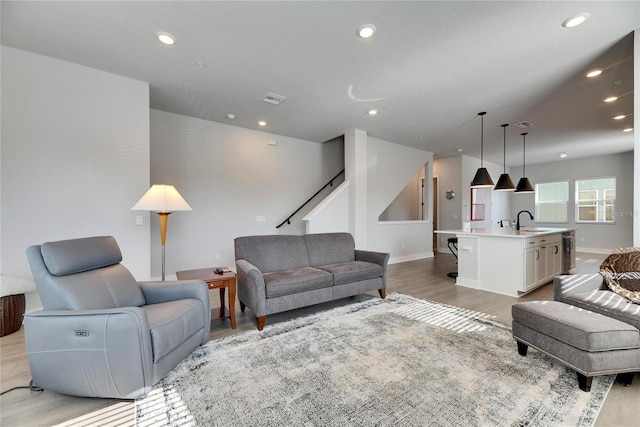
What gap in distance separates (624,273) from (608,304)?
579 millimetres

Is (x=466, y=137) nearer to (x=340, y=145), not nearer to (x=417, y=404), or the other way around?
(x=340, y=145)

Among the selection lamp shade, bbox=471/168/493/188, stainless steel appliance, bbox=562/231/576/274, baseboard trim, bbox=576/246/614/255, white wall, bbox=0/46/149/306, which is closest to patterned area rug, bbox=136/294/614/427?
white wall, bbox=0/46/149/306

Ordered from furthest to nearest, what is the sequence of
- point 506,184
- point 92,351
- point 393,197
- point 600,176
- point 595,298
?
1. point 600,176
2. point 393,197
3. point 506,184
4. point 595,298
5. point 92,351

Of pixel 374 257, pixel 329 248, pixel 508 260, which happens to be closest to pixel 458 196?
pixel 508 260

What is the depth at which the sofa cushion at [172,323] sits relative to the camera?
177 cm

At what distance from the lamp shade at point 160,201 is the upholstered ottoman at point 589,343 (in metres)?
3.18

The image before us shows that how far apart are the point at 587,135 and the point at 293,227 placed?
675 cm

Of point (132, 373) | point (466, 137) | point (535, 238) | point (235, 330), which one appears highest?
point (466, 137)

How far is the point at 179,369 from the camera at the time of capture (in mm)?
2062

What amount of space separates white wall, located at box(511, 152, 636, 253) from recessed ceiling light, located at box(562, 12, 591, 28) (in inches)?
287

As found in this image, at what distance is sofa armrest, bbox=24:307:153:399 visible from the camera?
165 cm

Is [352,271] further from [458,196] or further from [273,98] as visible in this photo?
[458,196]

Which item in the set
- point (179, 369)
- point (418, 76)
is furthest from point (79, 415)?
point (418, 76)

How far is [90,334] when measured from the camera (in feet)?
5.44
